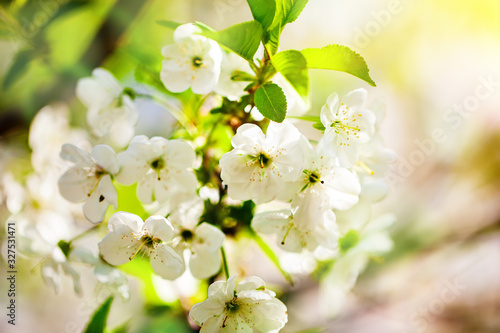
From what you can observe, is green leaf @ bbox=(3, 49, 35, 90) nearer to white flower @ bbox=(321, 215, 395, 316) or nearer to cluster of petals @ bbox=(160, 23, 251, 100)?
cluster of petals @ bbox=(160, 23, 251, 100)

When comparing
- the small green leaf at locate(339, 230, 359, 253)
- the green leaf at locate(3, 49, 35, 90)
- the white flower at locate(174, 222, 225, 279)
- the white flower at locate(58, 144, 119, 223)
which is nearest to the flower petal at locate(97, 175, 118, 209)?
the white flower at locate(58, 144, 119, 223)

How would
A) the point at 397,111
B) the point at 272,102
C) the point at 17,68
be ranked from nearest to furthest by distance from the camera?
the point at 272,102 < the point at 17,68 < the point at 397,111

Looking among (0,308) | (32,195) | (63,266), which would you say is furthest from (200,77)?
(0,308)

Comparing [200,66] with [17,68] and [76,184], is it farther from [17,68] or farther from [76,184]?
[17,68]

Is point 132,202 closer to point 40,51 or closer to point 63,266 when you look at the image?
point 63,266

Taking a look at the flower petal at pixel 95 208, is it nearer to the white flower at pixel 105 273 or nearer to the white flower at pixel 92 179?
the white flower at pixel 92 179

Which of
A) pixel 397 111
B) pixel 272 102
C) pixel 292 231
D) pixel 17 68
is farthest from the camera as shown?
pixel 397 111

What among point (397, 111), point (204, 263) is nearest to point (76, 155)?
point (204, 263)

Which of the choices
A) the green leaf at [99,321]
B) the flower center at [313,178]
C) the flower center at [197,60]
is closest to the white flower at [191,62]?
the flower center at [197,60]
